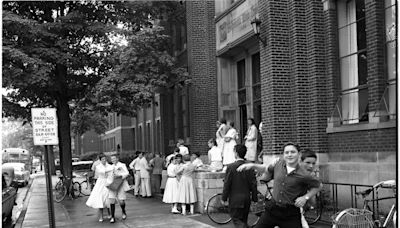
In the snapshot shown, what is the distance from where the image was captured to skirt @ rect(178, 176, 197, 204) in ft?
42.3

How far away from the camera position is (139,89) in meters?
18.2

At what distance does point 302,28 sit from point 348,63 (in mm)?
1756

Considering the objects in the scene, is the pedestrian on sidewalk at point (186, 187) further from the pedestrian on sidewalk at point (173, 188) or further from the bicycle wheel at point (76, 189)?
the bicycle wheel at point (76, 189)

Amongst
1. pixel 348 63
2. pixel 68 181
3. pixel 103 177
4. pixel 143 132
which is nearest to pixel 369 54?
pixel 348 63

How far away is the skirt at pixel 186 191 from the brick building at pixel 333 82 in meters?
2.29

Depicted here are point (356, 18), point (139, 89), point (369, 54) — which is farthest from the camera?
point (139, 89)

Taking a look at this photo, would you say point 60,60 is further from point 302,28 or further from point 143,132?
point 143,132

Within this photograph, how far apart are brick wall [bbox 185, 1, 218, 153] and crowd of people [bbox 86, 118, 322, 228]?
2245 mm

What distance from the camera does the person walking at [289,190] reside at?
5.53 m

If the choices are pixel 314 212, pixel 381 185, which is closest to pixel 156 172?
pixel 314 212

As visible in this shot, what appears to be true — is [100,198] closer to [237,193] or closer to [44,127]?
[44,127]

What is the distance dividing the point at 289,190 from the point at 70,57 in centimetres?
1533

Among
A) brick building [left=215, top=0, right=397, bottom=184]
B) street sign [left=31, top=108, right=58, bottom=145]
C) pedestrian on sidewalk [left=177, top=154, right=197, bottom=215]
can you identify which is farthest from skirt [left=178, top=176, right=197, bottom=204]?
street sign [left=31, top=108, right=58, bottom=145]

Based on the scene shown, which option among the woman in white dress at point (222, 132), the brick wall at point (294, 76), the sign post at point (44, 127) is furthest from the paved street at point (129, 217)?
the brick wall at point (294, 76)
